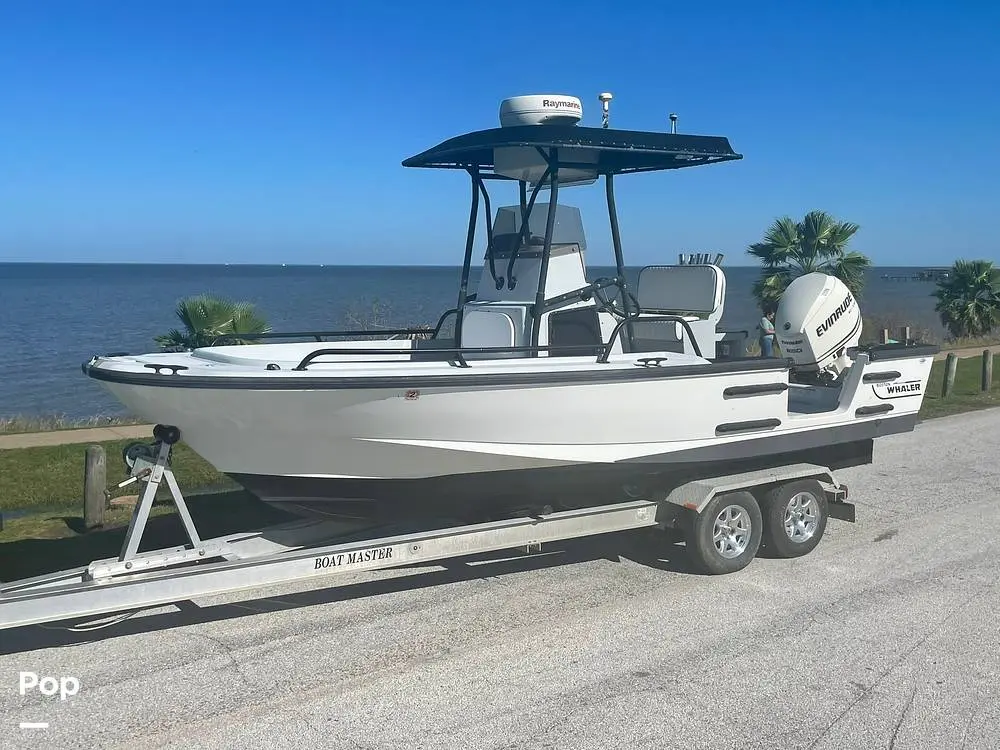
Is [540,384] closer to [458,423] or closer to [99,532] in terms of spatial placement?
[458,423]

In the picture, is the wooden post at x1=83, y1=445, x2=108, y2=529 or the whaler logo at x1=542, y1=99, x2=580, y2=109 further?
the wooden post at x1=83, y1=445, x2=108, y2=529

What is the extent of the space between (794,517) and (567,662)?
261 cm

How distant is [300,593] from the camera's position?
568cm

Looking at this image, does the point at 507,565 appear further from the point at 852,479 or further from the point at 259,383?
the point at 852,479

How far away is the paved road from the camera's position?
3.94 meters

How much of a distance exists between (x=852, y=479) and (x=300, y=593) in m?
5.82

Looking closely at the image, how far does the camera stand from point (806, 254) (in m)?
16.4

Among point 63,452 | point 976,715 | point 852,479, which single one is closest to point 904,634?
point 976,715

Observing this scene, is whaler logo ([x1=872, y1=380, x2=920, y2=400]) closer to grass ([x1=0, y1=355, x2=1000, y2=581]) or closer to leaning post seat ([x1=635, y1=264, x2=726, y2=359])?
leaning post seat ([x1=635, y1=264, x2=726, y2=359])

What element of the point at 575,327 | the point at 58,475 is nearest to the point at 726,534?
the point at 575,327

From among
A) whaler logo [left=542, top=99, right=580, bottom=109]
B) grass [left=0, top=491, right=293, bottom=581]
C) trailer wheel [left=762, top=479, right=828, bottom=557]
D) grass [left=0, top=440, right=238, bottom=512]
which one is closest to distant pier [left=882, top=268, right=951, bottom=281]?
trailer wheel [left=762, top=479, right=828, bottom=557]

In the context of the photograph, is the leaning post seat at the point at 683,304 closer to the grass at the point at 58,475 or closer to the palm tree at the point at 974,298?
the grass at the point at 58,475

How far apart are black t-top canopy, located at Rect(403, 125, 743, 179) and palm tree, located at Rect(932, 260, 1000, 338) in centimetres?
1739

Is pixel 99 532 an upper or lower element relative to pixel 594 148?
lower
